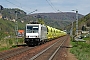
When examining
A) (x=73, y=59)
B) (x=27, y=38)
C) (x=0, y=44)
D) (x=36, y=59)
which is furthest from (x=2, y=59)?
(x=0, y=44)

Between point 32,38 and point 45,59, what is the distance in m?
19.0

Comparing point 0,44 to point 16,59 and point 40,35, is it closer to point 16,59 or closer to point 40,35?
point 40,35

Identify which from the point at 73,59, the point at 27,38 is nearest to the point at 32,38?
the point at 27,38

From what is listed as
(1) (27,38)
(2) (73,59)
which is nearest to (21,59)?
(2) (73,59)

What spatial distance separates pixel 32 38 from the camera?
4100 centimetres

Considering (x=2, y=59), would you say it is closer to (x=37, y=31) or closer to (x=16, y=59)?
(x=16, y=59)


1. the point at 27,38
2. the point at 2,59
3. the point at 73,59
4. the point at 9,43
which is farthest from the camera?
the point at 9,43

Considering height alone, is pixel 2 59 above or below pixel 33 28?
below

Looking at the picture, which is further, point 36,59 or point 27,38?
point 27,38

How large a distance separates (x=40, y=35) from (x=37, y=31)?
1.00 m

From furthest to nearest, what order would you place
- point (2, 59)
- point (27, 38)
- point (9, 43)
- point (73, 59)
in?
point (9, 43) → point (27, 38) → point (73, 59) → point (2, 59)

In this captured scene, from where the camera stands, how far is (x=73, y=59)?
23078 mm

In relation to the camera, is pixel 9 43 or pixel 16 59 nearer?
pixel 16 59

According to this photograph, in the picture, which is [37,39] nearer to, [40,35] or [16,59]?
[40,35]
